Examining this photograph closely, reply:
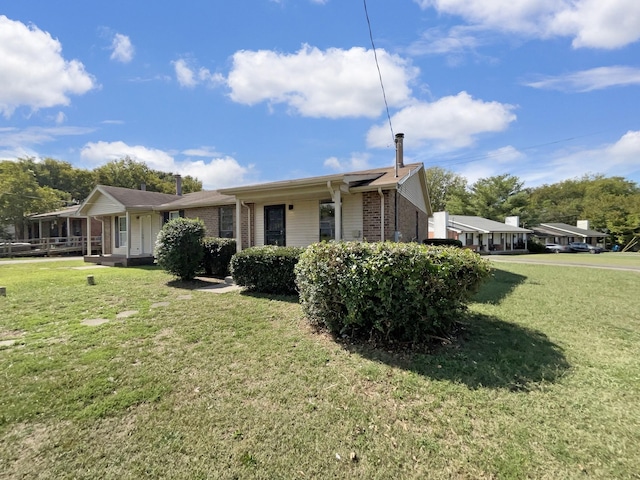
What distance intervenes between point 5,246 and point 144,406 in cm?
2703

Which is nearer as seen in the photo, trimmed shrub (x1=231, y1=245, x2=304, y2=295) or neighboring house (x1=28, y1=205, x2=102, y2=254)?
trimmed shrub (x1=231, y1=245, x2=304, y2=295)

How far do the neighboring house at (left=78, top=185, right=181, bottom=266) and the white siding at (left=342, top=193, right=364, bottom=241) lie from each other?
10435 mm

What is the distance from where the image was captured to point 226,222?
12.9 m

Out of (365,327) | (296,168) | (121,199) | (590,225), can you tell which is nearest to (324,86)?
(365,327)

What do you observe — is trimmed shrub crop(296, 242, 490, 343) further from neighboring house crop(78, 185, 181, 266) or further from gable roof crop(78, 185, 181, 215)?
gable roof crop(78, 185, 181, 215)

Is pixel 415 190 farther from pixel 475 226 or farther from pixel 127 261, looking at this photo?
pixel 475 226

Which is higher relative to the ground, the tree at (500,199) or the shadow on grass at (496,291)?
the tree at (500,199)

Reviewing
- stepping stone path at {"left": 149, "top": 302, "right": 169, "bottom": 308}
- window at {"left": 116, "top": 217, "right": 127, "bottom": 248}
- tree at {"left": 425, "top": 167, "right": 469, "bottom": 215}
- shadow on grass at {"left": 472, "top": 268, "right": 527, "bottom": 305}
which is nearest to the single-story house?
shadow on grass at {"left": 472, "top": 268, "right": 527, "bottom": 305}

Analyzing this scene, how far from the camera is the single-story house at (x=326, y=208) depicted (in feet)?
28.4

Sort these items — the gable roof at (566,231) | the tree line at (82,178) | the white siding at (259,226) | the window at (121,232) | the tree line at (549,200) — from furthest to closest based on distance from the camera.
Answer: the gable roof at (566,231) < the tree line at (549,200) < the tree line at (82,178) < the window at (121,232) < the white siding at (259,226)

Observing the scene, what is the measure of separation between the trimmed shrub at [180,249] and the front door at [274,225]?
2590mm

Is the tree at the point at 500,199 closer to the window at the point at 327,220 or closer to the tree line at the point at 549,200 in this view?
the tree line at the point at 549,200

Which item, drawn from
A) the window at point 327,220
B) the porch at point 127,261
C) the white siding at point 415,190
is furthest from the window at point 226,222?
the white siding at point 415,190

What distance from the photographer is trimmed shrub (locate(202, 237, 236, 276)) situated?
10.1 metres
